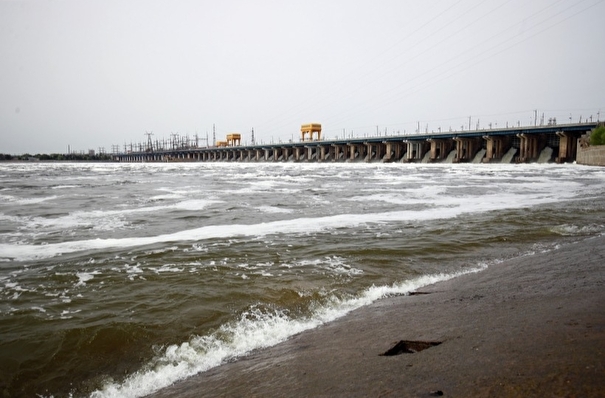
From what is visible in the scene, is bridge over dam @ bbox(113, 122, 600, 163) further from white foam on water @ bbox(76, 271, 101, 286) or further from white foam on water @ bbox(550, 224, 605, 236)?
white foam on water @ bbox(76, 271, 101, 286)

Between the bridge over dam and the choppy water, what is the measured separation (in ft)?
147

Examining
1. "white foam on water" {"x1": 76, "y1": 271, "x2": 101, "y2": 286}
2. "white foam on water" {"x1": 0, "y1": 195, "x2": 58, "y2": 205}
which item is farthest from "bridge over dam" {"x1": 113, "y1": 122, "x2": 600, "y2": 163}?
"white foam on water" {"x1": 76, "y1": 271, "x2": 101, "y2": 286}

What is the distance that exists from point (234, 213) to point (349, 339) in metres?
8.59

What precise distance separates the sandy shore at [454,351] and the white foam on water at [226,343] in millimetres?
163

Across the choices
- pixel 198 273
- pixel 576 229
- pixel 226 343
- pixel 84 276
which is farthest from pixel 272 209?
pixel 226 343

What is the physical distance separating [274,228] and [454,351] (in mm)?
6621

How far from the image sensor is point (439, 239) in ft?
24.3

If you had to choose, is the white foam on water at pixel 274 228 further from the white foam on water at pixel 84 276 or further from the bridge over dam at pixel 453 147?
the bridge over dam at pixel 453 147

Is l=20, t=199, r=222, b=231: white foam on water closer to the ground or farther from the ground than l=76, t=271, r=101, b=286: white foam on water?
farther from the ground

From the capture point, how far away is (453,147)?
64.6 m

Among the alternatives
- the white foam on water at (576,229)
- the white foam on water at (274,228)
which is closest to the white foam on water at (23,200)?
the white foam on water at (274,228)

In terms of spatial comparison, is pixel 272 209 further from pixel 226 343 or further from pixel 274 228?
pixel 226 343

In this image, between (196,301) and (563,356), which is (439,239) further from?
(563,356)

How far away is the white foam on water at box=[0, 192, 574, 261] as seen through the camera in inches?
277
